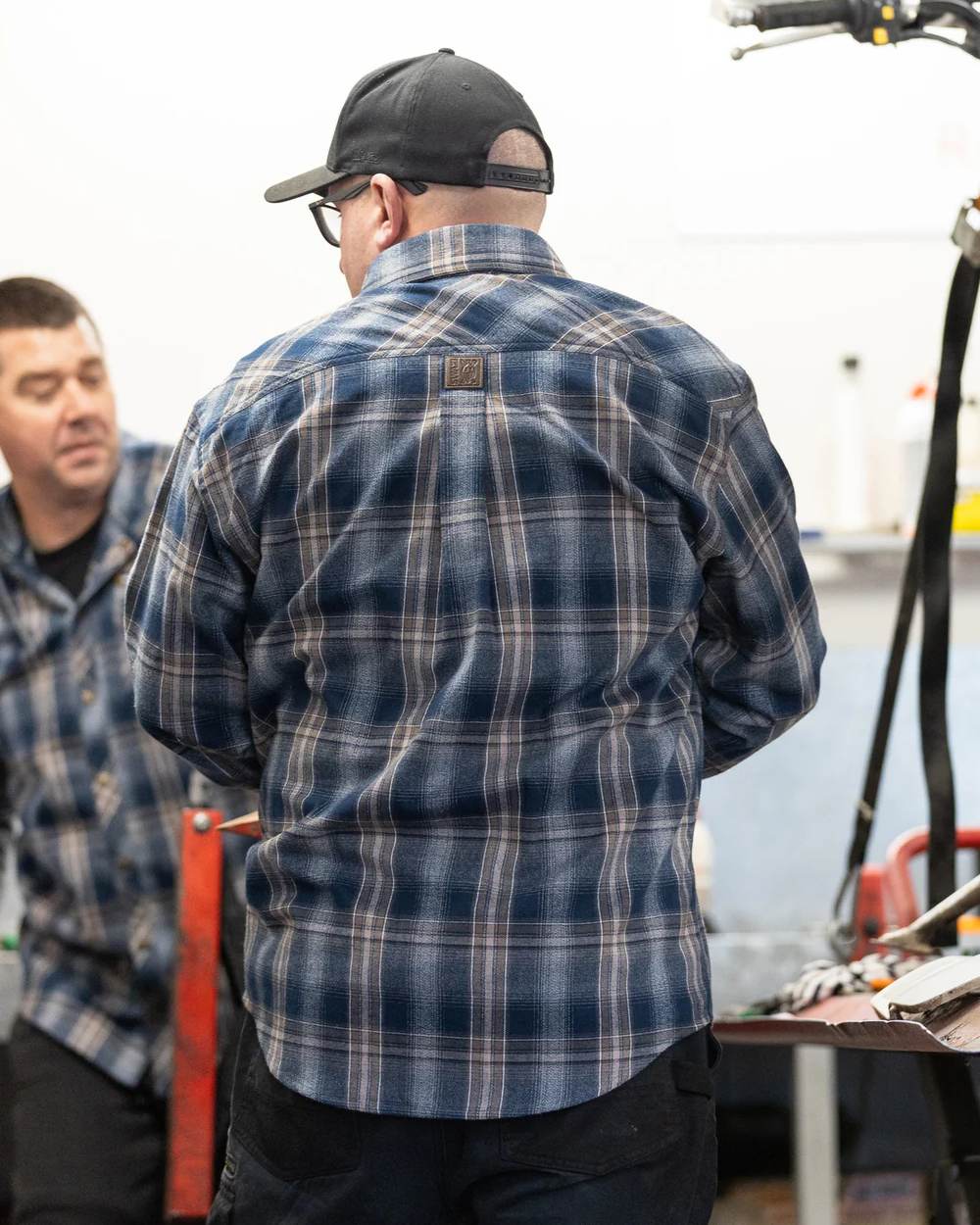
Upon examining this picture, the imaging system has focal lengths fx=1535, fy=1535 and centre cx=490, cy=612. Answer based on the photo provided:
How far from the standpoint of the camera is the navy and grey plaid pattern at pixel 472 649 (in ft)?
3.16

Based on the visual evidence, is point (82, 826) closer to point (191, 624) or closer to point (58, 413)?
point (58, 413)

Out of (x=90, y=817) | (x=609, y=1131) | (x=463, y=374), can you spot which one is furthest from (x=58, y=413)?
(x=609, y=1131)

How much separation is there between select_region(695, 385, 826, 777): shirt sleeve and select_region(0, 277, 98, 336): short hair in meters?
1.03

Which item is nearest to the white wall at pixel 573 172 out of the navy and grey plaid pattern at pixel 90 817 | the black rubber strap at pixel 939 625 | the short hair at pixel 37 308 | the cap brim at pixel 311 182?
the short hair at pixel 37 308

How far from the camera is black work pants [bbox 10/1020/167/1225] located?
1.55 meters

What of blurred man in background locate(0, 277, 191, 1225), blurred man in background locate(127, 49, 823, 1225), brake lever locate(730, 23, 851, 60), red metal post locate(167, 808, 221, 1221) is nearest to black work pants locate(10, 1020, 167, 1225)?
blurred man in background locate(0, 277, 191, 1225)

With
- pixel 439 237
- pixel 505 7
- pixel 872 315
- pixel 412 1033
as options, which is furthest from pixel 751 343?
pixel 412 1033

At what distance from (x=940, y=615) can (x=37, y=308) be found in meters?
1.11

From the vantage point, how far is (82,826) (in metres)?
1.67

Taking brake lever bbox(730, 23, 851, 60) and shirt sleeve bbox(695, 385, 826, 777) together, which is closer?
shirt sleeve bbox(695, 385, 826, 777)

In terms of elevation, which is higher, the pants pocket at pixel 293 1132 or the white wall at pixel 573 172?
the white wall at pixel 573 172

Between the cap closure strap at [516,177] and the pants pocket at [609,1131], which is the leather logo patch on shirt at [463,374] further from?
the pants pocket at [609,1131]

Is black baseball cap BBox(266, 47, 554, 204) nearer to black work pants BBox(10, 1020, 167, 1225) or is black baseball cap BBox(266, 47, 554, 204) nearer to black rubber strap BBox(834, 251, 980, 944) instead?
black rubber strap BBox(834, 251, 980, 944)

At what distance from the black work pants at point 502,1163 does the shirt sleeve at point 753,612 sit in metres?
0.26
